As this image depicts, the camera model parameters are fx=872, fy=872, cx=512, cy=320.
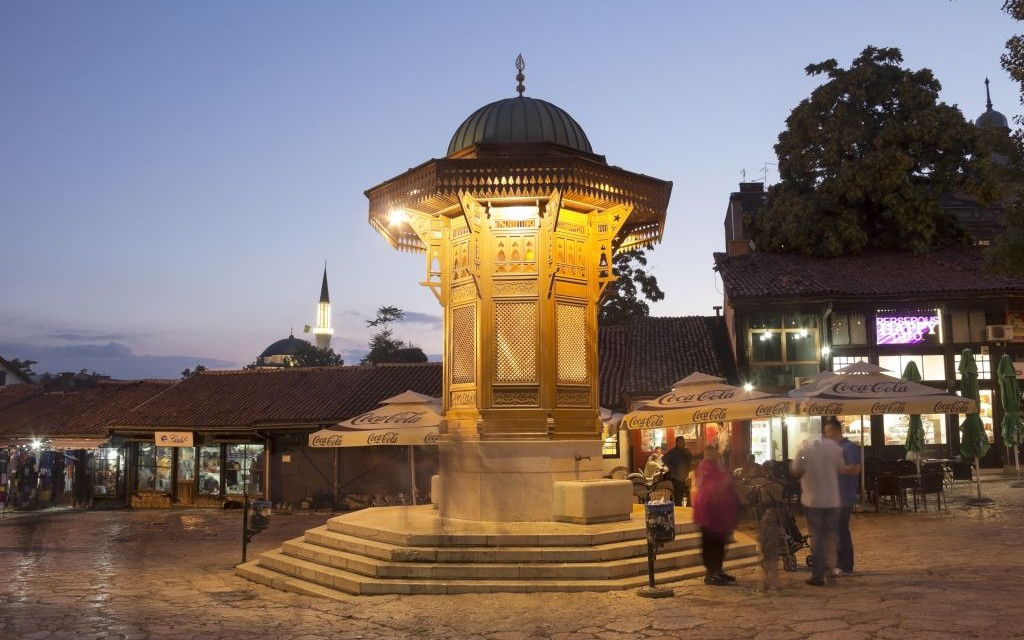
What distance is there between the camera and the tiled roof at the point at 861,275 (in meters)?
26.8

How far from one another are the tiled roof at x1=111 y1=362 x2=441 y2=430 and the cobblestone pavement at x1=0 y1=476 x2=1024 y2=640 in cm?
1277

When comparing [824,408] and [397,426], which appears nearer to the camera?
[824,408]

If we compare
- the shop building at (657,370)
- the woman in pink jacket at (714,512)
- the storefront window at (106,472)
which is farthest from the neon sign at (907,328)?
the storefront window at (106,472)

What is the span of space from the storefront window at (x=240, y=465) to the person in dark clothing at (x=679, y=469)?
15.1 meters

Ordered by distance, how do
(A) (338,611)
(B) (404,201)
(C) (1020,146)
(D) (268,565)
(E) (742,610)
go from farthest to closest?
(C) (1020,146)
(B) (404,201)
(D) (268,565)
(A) (338,611)
(E) (742,610)

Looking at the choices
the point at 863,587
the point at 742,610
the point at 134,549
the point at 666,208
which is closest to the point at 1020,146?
the point at 666,208

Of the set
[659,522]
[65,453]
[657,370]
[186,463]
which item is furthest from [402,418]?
[65,453]

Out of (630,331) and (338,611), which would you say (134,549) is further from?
(630,331)

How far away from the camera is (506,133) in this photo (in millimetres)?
13227

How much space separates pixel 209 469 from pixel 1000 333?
25.0 m

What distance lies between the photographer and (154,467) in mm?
28859

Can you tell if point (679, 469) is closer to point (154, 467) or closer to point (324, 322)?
point (154, 467)

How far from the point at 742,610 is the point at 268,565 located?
6414 millimetres

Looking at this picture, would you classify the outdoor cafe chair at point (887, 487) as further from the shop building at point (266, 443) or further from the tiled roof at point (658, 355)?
the shop building at point (266, 443)
